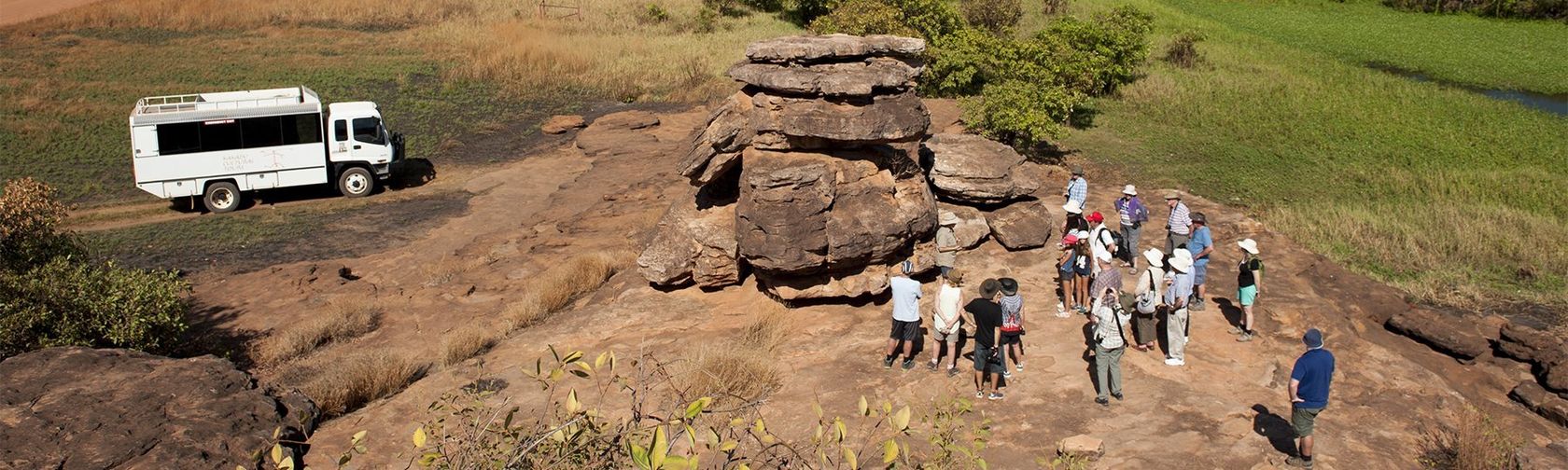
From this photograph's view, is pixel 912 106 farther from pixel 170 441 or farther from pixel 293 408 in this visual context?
pixel 170 441

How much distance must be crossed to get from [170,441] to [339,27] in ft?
95.4

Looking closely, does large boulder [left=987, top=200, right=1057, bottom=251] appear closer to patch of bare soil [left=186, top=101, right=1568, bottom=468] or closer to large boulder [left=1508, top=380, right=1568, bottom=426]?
patch of bare soil [left=186, top=101, right=1568, bottom=468]

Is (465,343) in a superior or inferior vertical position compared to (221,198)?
inferior

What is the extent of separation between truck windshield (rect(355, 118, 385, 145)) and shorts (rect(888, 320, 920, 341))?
47.0 ft

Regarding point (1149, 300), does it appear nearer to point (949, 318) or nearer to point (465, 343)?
point (949, 318)

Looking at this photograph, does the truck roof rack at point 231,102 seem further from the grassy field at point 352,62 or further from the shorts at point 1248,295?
the shorts at point 1248,295

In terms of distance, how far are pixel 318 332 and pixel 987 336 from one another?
8.74 m

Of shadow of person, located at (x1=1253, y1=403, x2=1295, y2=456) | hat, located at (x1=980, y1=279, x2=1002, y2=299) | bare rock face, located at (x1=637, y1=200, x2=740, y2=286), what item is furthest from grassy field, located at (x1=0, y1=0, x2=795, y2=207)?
shadow of person, located at (x1=1253, y1=403, x2=1295, y2=456)

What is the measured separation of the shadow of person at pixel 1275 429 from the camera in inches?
371

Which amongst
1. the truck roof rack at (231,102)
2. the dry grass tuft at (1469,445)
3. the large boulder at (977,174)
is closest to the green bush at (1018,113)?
the large boulder at (977,174)

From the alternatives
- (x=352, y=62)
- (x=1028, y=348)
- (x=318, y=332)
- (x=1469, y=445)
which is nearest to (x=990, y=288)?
(x=1028, y=348)

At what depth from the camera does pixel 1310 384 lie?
29.0 feet

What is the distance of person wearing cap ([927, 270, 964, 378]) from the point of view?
1057 cm

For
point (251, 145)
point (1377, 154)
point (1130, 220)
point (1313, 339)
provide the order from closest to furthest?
point (1313, 339)
point (1130, 220)
point (251, 145)
point (1377, 154)
